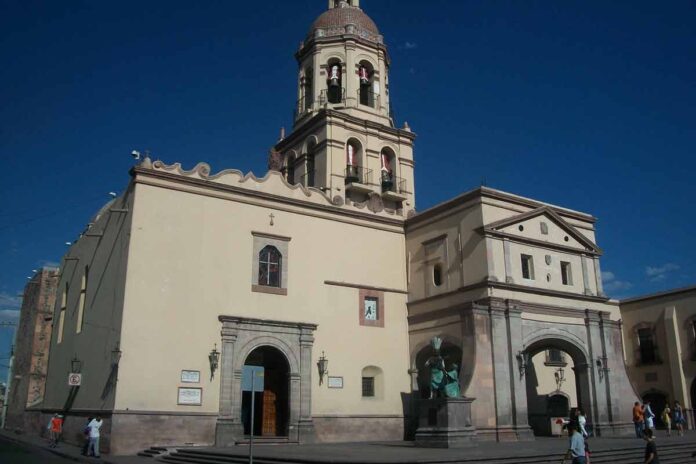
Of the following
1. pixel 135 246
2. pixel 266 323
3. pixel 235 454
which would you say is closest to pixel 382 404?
pixel 266 323

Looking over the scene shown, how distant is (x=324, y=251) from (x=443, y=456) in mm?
12720

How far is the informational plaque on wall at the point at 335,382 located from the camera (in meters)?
27.3

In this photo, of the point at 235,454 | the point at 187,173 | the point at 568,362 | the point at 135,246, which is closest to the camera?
the point at 235,454

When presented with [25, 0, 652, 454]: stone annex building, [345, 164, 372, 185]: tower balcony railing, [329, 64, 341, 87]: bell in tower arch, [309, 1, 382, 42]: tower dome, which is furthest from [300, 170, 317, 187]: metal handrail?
[309, 1, 382, 42]: tower dome

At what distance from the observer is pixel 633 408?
28.2m

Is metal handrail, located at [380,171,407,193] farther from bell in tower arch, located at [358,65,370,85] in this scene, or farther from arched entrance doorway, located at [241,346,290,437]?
arched entrance doorway, located at [241,346,290,437]

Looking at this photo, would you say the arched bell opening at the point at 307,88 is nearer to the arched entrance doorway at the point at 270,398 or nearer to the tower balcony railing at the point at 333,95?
the tower balcony railing at the point at 333,95

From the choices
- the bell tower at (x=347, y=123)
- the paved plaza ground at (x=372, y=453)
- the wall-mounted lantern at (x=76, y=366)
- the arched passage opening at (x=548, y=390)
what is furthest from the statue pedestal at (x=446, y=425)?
the wall-mounted lantern at (x=76, y=366)

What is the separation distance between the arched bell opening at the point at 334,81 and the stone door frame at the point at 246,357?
46.2ft

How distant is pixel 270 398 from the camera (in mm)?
27188

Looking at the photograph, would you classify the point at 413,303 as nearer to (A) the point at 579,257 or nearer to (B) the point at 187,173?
(A) the point at 579,257

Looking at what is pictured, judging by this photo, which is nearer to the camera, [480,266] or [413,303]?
[480,266]

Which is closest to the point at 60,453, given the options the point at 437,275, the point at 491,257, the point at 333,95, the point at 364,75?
the point at 437,275

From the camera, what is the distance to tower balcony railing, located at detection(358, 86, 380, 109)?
119ft
